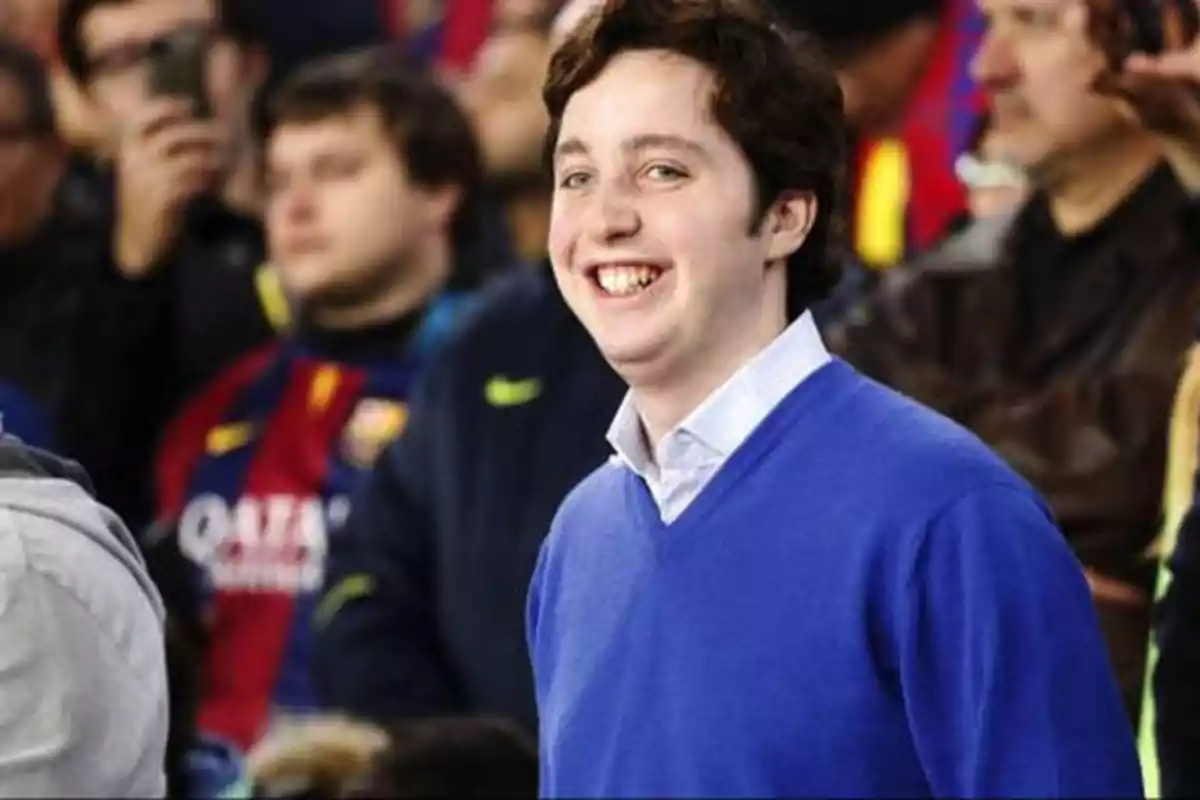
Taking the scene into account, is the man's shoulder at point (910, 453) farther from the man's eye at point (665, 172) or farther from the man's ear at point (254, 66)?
the man's ear at point (254, 66)

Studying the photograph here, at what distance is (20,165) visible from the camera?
163 inches

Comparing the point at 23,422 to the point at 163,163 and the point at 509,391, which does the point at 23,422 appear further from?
the point at 163,163

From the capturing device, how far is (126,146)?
409 cm

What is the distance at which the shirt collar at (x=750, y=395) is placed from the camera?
1809mm

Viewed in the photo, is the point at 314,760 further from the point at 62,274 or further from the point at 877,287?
the point at 62,274

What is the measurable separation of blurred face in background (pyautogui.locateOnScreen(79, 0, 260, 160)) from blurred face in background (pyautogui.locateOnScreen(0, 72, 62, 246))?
14cm

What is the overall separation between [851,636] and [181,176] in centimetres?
251

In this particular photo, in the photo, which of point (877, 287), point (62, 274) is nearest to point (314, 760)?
point (877, 287)

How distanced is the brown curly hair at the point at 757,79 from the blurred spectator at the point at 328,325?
5.76 feet

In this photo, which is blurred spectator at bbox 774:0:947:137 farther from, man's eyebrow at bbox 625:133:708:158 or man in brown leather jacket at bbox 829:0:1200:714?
man's eyebrow at bbox 625:133:708:158

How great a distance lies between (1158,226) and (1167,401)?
0.26 meters

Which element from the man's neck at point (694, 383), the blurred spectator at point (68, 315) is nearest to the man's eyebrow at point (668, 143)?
the man's neck at point (694, 383)

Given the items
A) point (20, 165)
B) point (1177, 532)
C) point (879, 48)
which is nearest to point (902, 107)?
point (879, 48)

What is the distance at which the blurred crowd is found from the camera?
2.60 meters
